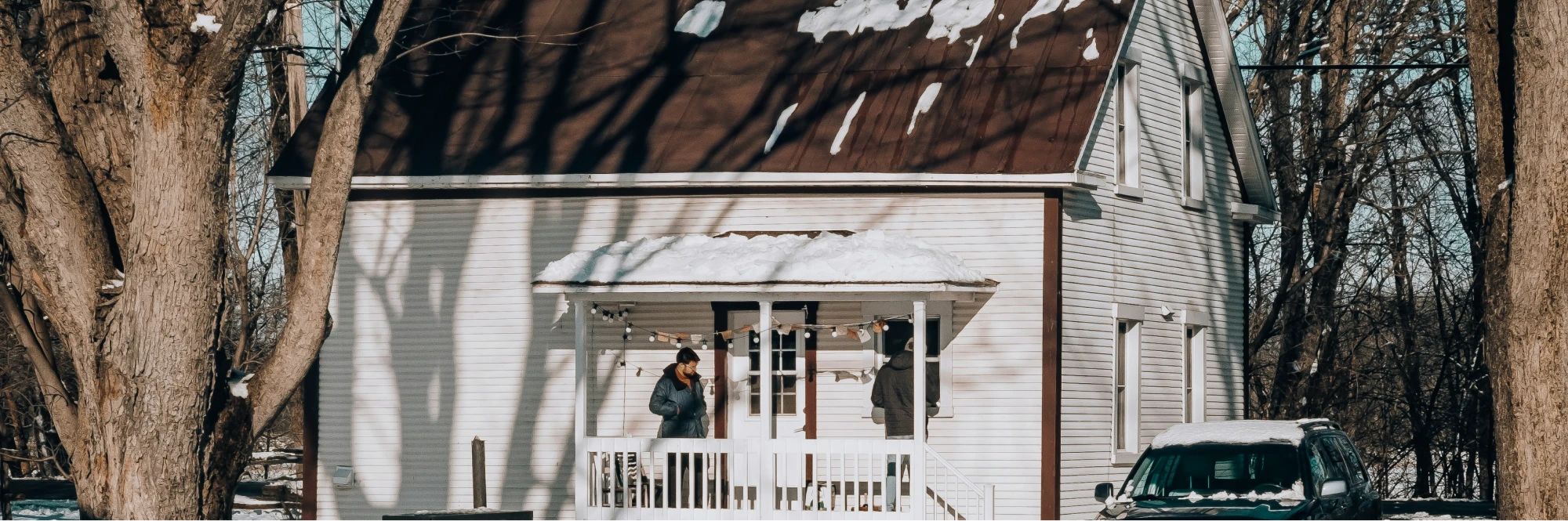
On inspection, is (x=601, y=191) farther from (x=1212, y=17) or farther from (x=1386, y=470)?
(x=1386, y=470)

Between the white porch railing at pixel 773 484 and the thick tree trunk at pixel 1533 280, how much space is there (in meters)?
5.19

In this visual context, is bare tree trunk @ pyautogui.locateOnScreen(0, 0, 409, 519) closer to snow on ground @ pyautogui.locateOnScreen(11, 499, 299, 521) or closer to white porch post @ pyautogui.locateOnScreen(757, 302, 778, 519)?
white porch post @ pyautogui.locateOnScreen(757, 302, 778, 519)

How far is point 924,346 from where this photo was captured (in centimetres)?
1655

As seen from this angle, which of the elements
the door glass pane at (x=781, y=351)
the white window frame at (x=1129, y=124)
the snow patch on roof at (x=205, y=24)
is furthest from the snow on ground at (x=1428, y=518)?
the snow patch on roof at (x=205, y=24)

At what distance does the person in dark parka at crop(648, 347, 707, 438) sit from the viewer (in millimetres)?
17781

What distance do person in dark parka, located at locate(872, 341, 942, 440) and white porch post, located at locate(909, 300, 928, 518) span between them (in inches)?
31.6

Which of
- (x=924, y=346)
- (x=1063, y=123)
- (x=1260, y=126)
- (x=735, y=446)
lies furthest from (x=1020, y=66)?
(x=1260, y=126)

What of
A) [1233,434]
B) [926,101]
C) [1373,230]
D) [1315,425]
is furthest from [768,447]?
[1373,230]

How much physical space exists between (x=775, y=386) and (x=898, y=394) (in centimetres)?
184

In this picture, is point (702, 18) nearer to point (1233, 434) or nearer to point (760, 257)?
point (760, 257)

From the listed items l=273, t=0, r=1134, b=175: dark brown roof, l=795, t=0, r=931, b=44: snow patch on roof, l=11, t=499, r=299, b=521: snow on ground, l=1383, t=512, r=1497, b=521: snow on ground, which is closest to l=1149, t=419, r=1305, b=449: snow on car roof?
l=273, t=0, r=1134, b=175: dark brown roof

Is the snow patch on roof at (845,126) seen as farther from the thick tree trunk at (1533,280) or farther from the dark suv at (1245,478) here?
the thick tree trunk at (1533,280)

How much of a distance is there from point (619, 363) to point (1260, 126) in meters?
15.5

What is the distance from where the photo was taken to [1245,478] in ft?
46.8
